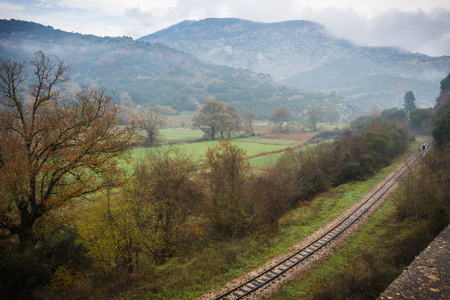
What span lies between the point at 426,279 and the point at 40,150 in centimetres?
2013

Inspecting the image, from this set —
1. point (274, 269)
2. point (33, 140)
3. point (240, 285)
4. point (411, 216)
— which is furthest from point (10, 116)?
point (411, 216)

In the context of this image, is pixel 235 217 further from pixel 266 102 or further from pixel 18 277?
pixel 266 102

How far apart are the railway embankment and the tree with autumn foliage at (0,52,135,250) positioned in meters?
16.0

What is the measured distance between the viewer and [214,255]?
1559cm

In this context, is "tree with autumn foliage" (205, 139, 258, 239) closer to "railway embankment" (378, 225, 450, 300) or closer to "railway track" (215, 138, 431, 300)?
"railway track" (215, 138, 431, 300)

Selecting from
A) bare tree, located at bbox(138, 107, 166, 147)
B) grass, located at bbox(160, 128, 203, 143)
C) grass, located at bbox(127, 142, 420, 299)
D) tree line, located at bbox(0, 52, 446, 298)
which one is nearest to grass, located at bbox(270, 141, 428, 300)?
grass, located at bbox(127, 142, 420, 299)

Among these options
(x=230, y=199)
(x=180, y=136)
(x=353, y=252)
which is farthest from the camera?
(x=180, y=136)

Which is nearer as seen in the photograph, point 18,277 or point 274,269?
point 18,277

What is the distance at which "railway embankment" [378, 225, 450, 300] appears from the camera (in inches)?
320

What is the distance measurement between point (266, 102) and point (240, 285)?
568 ft

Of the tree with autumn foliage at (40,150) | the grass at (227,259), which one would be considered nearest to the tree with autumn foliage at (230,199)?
the grass at (227,259)

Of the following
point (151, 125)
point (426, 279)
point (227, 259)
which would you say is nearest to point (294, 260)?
point (227, 259)

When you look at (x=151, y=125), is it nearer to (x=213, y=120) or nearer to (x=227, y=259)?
(x=213, y=120)

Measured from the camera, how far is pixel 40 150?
14859 millimetres
